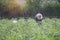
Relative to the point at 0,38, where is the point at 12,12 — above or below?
below

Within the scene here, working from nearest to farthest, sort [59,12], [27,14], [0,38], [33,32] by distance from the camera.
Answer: [0,38], [33,32], [27,14], [59,12]

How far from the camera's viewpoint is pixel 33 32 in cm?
532

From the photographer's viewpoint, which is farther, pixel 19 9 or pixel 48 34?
pixel 19 9

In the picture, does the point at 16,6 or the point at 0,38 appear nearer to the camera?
the point at 0,38

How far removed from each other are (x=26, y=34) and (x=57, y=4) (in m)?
10.1

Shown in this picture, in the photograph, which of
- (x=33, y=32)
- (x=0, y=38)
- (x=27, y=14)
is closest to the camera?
(x=0, y=38)

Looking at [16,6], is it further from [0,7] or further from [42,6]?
[42,6]

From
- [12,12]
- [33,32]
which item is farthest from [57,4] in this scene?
[33,32]

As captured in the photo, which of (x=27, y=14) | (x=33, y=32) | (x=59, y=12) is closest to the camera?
(x=33, y=32)

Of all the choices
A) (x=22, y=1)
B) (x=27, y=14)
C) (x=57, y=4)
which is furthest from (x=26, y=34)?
(x=57, y=4)

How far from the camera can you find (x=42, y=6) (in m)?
14.7

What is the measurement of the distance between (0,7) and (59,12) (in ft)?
11.2

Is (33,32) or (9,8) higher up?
(33,32)

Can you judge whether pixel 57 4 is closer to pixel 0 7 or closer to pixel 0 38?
pixel 0 7
